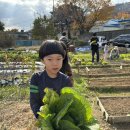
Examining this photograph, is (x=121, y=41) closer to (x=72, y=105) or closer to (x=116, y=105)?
(x=116, y=105)

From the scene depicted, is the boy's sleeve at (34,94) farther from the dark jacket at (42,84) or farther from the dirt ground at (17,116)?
the dirt ground at (17,116)

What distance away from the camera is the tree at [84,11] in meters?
57.1

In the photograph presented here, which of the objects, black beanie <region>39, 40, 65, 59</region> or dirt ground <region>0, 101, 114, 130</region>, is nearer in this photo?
black beanie <region>39, 40, 65, 59</region>

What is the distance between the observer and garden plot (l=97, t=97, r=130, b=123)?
6.55 metres

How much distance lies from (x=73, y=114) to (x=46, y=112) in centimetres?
17

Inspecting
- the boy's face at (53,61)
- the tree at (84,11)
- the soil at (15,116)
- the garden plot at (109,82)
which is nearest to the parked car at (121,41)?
the tree at (84,11)

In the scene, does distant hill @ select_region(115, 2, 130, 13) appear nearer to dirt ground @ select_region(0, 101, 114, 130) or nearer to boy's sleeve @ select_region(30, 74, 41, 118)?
dirt ground @ select_region(0, 101, 114, 130)

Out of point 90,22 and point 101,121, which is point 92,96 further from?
point 90,22

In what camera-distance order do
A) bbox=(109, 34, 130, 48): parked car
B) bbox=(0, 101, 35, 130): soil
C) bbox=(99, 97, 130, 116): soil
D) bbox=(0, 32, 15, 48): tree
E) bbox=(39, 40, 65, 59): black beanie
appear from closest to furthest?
bbox=(39, 40, 65, 59): black beanie
bbox=(0, 101, 35, 130): soil
bbox=(99, 97, 130, 116): soil
bbox=(109, 34, 130, 48): parked car
bbox=(0, 32, 15, 48): tree

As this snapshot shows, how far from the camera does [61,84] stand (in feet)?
10.4

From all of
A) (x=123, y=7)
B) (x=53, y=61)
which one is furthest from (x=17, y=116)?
(x=123, y=7)

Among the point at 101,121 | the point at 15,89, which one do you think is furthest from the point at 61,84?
the point at 15,89

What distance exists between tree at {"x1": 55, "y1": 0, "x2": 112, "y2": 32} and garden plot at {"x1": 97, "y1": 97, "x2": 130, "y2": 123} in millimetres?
48996

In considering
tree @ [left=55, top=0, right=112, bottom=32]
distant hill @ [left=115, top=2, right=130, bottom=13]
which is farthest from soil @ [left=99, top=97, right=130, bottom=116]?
distant hill @ [left=115, top=2, right=130, bottom=13]
